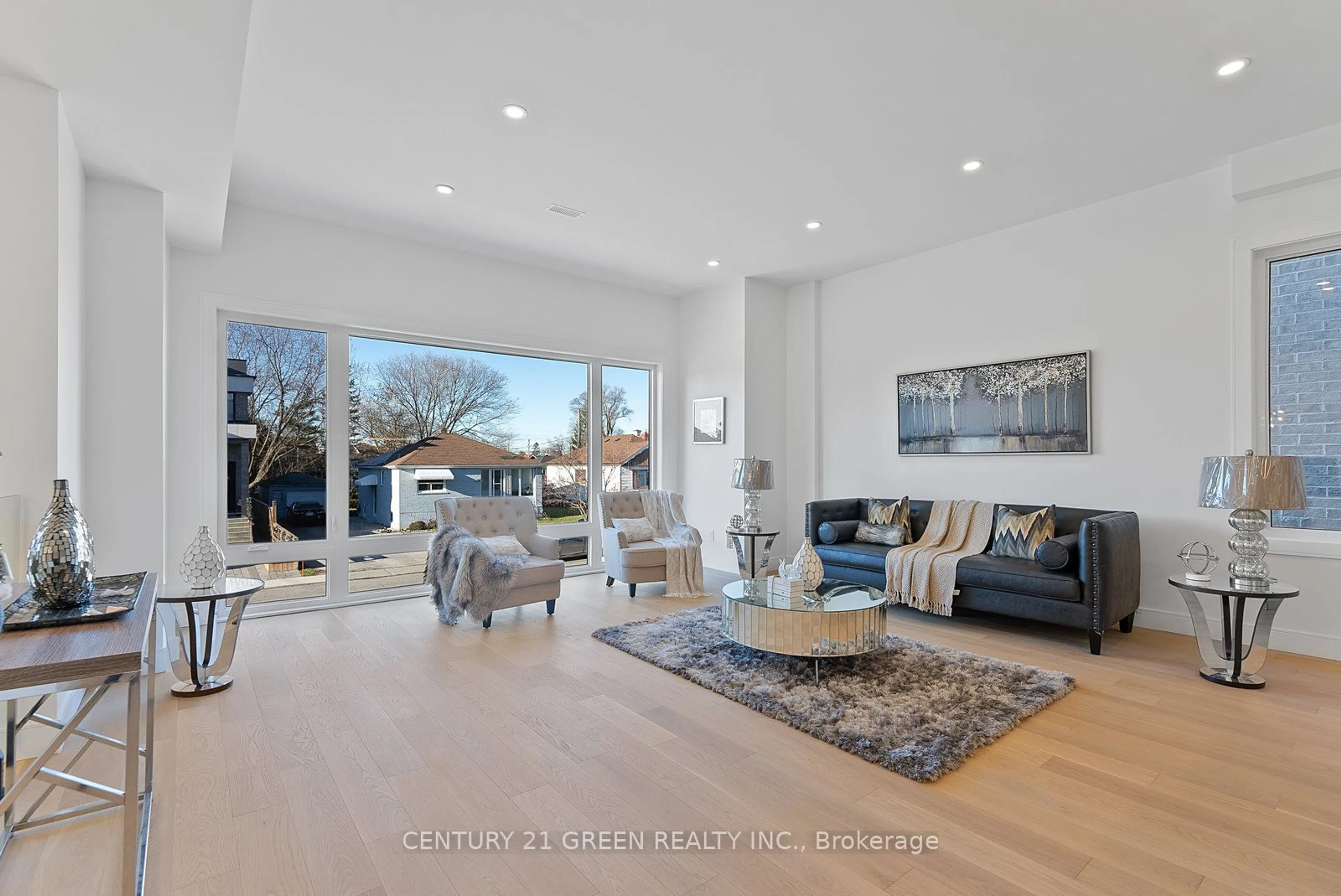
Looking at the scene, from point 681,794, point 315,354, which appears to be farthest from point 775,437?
point 681,794

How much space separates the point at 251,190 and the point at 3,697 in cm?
382

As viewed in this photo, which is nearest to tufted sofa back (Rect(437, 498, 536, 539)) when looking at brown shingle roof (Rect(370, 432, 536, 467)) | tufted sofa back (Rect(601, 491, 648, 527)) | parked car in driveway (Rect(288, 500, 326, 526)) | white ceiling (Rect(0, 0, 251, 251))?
brown shingle roof (Rect(370, 432, 536, 467))

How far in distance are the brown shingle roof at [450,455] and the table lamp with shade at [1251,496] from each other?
4.97 meters

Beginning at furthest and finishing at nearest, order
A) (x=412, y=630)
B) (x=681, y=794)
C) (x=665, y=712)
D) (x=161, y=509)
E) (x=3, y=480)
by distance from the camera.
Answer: (x=412, y=630)
(x=161, y=509)
(x=665, y=712)
(x=3, y=480)
(x=681, y=794)

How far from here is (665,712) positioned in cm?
283

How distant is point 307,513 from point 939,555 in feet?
15.3

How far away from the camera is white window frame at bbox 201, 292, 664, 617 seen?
172 inches

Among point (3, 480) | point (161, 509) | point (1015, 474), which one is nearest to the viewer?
point (3, 480)

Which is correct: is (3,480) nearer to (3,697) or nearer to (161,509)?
(161,509)

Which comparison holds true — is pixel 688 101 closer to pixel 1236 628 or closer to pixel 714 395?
pixel 714 395

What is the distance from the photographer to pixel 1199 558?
3.98 meters

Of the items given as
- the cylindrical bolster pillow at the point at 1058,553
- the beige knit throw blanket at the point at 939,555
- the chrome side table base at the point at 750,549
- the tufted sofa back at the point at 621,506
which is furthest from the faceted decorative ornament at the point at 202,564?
the cylindrical bolster pillow at the point at 1058,553

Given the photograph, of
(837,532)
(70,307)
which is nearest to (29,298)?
(70,307)

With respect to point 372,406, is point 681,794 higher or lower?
lower
